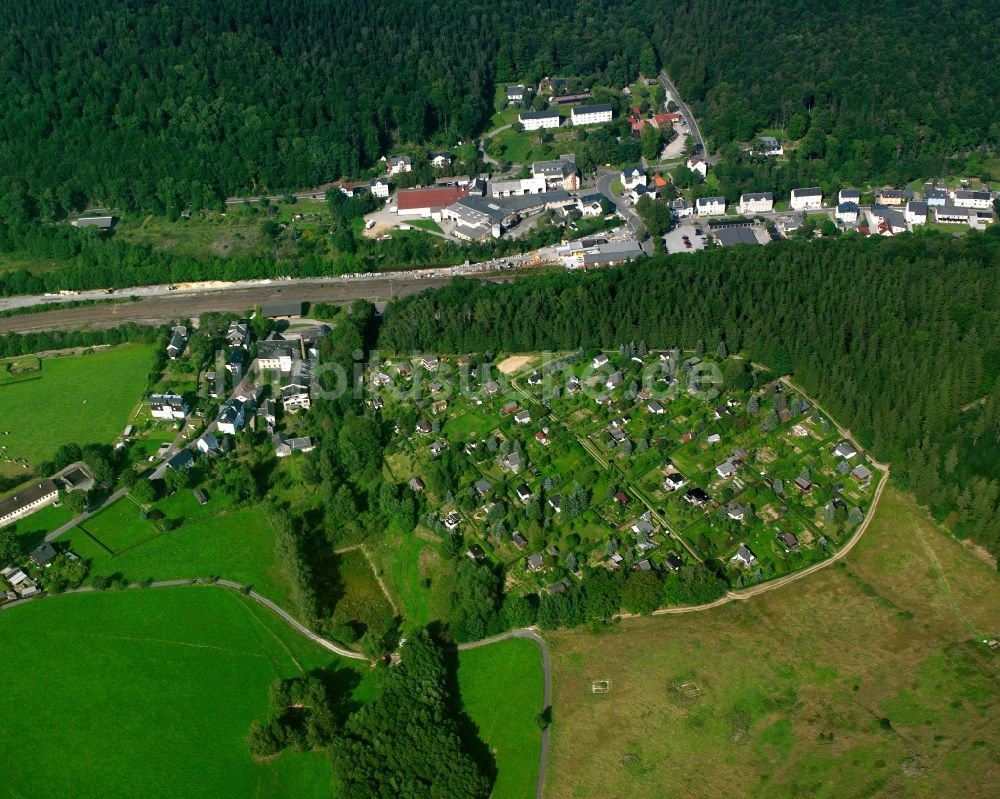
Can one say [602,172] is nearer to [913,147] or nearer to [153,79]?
[913,147]

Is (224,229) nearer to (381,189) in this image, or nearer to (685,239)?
(381,189)

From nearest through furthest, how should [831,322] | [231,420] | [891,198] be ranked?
1. [231,420]
2. [831,322]
3. [891,198]

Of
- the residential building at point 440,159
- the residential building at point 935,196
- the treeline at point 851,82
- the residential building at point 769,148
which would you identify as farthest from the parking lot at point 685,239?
the residential building at point 440,159

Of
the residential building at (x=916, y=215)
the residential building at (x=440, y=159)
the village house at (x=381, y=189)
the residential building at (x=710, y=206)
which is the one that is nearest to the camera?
the residential building at (x=916, y=215)

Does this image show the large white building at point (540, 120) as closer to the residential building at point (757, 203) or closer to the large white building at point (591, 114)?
the large white building at point (591, 114)

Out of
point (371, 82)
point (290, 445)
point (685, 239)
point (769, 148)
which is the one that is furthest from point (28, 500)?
point (769, 148)

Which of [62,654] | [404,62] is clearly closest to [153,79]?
[404,62]
